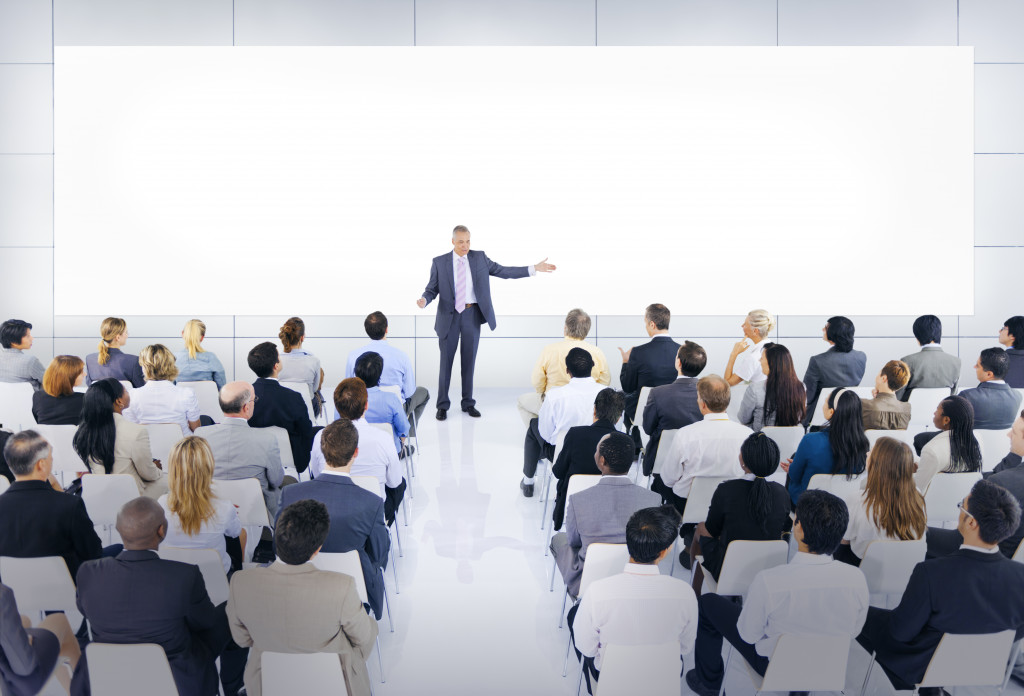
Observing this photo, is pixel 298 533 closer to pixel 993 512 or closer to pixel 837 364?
pixel 993 512

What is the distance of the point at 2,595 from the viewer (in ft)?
8.16

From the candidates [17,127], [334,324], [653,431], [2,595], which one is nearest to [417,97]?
[334,324]

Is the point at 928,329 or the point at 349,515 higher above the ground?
the point at 928,329

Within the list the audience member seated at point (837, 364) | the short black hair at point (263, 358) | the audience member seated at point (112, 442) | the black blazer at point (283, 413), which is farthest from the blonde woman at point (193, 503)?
the audience member seated at point (837, 364)

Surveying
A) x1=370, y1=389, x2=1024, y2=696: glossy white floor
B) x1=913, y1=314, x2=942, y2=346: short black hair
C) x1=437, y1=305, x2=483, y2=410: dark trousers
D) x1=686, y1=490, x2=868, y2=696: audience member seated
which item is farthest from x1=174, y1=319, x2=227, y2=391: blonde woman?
x1=913, y1=314, x2=942, y2=346: short black hair

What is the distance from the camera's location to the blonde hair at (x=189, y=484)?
3.21 m

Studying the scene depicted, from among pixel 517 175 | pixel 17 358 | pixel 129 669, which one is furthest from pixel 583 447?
pixel 517 175

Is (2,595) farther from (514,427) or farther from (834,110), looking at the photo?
(834,110)

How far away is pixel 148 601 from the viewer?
2590mm

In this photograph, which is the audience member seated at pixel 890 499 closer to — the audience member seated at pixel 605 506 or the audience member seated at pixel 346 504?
the audience member seated at pixel 605 506

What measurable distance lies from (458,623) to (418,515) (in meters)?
1.22

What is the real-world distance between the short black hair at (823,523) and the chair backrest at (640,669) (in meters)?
0.67

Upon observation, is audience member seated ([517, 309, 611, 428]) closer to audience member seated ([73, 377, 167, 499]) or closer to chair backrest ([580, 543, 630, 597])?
chair backrest ([580, 543, 630, 597])

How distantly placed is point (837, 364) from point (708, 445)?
2166 millimetres
